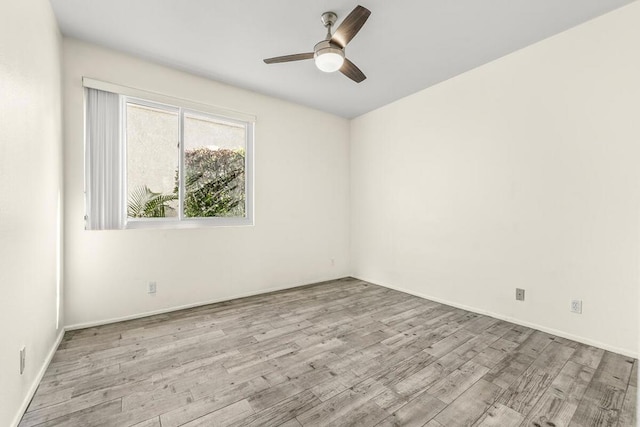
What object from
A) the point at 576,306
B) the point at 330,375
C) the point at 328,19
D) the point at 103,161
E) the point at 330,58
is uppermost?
the point at 328,19

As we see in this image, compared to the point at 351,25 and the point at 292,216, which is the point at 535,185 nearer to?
the point at 351,25

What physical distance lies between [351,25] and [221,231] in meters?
2.65

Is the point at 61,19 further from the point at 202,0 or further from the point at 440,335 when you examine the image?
the point at 440,335

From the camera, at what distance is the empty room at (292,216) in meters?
1.68

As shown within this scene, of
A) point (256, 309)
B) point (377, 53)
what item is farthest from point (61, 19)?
point (256, 309)

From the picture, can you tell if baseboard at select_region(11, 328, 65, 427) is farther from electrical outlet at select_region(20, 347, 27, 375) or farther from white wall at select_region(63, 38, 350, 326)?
white wall at select_region(63, 38, 350, 326)

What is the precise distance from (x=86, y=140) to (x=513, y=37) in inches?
165

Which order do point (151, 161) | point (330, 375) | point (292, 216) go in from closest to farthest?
point (330, 375) < point (151, 161) < point (292, 216)

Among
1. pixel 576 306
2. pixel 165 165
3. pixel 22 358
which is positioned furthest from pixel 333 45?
pixel 576 306

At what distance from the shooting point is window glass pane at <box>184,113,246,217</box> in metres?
3.42

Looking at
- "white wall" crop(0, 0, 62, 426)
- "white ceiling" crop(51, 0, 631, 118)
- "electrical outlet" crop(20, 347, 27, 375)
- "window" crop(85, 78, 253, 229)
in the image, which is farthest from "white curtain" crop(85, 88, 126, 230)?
"electrical outlet" crop(20, 347, 27, 375)

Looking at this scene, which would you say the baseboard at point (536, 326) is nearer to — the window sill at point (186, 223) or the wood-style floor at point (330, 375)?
the wood-style floor at point (330, 375)

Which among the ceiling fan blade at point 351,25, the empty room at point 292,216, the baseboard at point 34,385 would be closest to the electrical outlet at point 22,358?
the empty room at point 292,216

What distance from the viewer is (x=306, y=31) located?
8.30 feet
